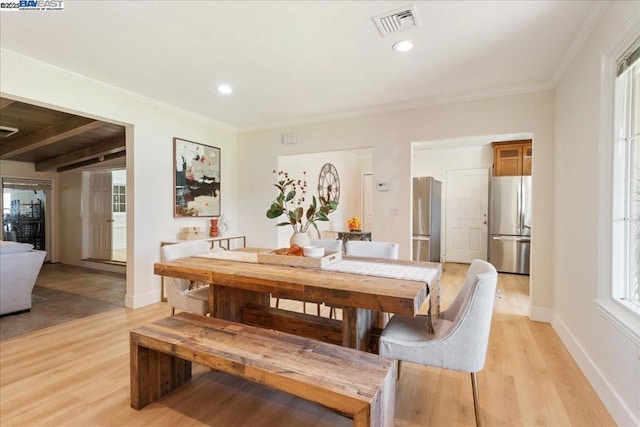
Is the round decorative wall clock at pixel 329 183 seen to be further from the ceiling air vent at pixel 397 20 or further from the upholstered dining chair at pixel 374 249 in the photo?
the ceiling air vent at pixel 397 20

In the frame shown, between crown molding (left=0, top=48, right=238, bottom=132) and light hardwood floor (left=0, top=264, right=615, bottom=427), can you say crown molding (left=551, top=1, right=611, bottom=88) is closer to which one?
light hardwood floor (left=0, top=264, right=615, bottom=427)

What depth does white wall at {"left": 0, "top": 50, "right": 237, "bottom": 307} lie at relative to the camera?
8.61ft

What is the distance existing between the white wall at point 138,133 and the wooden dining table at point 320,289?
1.65 meters

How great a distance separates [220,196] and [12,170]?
4.89 metres

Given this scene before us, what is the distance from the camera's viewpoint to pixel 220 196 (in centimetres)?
459

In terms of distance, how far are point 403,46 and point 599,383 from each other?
2.67 m

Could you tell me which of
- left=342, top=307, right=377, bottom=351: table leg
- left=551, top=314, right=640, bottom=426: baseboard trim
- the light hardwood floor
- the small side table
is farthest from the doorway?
left=551, top=314, right=640, bottom=426: baseboard trim

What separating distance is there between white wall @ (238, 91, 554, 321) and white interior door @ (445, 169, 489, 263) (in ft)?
10.2

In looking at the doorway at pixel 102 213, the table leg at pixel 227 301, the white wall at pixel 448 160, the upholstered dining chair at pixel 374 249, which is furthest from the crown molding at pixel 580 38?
the doorway at pixel 102 213

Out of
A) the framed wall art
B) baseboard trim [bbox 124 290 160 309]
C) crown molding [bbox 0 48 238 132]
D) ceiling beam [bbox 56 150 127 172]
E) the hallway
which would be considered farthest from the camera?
ceiling beam [bbox 56 150 127 172]

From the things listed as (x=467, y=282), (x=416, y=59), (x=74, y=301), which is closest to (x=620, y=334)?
(x=467, y=282)

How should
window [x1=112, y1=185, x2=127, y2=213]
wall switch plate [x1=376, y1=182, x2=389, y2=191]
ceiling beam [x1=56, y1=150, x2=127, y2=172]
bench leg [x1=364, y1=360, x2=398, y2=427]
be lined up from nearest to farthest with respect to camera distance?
bench leg [x1=364, y1=360, x2=398, y2=427]
wall switch plate [x1=376, y1=182, x2=389, y2=191]
ceiling beam [x1=56, y1=150, x2=127, y2=172]
window [x1=112, y1=185, x2=127, y2=213]

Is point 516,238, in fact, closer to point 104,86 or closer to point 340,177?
point 340,177

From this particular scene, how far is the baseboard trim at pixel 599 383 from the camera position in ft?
5.06
